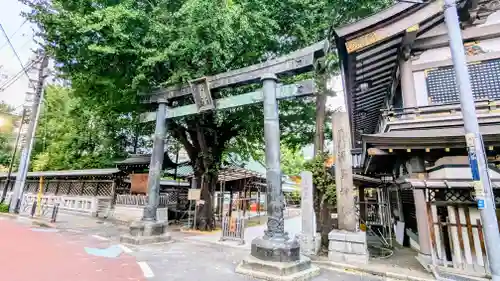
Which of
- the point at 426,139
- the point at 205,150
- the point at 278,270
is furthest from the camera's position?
the point at 205,150

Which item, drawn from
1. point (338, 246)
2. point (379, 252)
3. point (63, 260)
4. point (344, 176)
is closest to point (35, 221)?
point (63, 260)

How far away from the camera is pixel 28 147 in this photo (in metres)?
16.5

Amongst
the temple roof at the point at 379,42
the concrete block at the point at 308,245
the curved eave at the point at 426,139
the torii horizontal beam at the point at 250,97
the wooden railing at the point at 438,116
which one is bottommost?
the concrete block at the point at 308,245

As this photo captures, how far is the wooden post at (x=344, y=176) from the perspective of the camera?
7812 millimetres

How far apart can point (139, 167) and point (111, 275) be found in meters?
13.3

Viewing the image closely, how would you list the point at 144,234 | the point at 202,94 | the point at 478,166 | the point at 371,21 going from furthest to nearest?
the point at 202,94
the point at 144,234
the point at 371,21
the point at 478,166

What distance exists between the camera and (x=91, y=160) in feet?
83.0

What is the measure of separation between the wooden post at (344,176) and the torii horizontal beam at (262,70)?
7.25 feet

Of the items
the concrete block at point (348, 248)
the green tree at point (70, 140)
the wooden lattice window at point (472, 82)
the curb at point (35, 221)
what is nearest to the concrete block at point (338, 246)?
the concrete block at point (348, 248)

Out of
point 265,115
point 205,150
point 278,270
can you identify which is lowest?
point 278,270

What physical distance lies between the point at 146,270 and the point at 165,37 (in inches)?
318

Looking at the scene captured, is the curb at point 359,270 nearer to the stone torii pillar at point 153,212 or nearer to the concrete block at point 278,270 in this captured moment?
the concrete block at point 278,270

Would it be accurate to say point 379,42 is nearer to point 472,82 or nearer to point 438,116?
point 438,116

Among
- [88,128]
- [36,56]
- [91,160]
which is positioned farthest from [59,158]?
[36,56]
